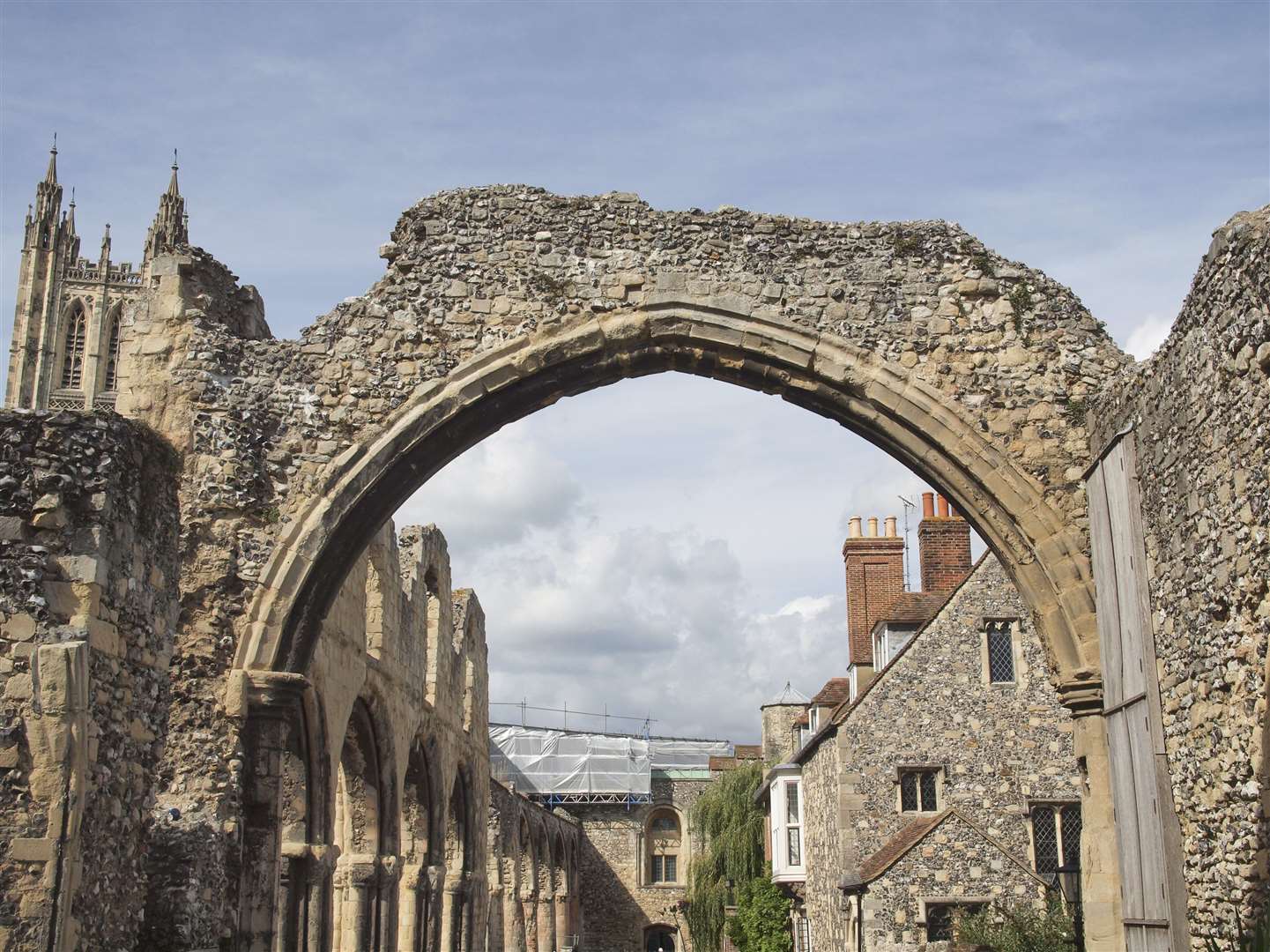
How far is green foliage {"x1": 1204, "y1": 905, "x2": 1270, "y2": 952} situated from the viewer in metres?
5.51

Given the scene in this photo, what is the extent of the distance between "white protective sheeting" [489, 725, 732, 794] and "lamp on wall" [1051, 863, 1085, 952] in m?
27.9

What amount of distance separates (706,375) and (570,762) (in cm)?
3598

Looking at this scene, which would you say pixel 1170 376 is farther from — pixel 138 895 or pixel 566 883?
pixel 566 883

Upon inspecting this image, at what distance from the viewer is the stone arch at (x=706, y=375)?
8.73 meters

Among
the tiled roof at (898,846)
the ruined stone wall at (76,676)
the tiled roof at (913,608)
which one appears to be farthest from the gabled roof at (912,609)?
the ruined stone wall at (76,676)

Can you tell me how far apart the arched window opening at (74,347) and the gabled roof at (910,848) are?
4806 cm

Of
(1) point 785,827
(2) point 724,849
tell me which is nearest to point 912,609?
(1) point 785,827

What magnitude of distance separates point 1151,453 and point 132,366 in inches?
251

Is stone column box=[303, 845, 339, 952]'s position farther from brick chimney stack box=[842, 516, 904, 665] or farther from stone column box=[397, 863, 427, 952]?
brick chimney stack box=[842, 516, 904, 665]

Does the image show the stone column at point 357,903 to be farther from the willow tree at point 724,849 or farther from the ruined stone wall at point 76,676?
the willow tree at point 724,849

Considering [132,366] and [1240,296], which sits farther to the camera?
[132,366]

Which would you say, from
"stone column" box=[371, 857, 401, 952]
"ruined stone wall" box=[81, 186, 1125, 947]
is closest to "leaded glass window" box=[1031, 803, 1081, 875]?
"stone column" box=[371, 857, 401, 952]

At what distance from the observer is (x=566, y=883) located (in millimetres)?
36500

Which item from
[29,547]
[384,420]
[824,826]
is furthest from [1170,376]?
[824,826]
